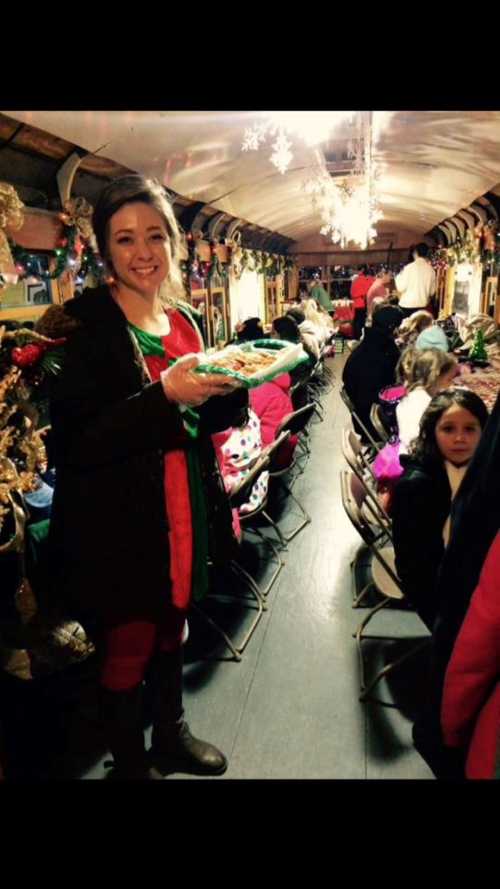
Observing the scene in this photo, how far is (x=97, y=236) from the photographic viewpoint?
1.47m

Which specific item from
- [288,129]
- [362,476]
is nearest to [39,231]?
[288,129]

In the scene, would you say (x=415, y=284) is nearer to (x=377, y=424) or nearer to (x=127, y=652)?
(x=377, y=424)

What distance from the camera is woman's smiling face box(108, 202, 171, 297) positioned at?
1.40 m

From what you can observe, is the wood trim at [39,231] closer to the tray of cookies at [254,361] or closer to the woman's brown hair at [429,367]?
the tray of cookies at [254,361]

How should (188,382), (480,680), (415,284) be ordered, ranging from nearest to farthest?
(480,680)
(188,382)
(415,284)

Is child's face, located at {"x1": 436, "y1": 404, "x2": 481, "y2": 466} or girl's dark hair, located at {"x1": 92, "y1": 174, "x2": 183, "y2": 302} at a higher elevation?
girl's dark hair, located at {"x1": 92, "y1": 174, "x2": 183, "y2": 302}

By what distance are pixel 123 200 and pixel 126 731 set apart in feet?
5.54

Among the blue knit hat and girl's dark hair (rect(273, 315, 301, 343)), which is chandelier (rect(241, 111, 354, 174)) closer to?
girl's dark hair (rect(273, 315, 301, 343))

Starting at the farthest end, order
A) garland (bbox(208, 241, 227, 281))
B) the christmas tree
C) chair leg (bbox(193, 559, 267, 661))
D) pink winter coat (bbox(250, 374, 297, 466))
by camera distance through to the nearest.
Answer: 1. garland (bbox(208, 241, 227, 281))
2. the christmas tree
3. pink winter coat (bbox(250, 374, 297, 466))
4. chair leg (bbox(193, 559, 267, 661))

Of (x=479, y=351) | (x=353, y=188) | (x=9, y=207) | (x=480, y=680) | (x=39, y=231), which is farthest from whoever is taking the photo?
(x=353, y=188)

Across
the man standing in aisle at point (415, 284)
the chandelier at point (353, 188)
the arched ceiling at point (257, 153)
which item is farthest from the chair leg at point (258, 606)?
the man standing in aisle at point (415, 284)

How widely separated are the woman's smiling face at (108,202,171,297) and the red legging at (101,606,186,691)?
1034 mm

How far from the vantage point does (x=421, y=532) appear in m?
2.07

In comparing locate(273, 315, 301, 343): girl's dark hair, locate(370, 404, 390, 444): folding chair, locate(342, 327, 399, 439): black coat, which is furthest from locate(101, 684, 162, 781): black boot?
locate(273, 315, 301, 343): girl's dark hair
